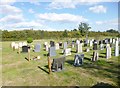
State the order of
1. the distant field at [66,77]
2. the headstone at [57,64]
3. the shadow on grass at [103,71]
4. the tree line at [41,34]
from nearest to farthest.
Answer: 1. the distant field at [66,77]
2. the shadow on grass at [103,71]
3. the headstone at [57,64]
4. the tree line at [41,34]

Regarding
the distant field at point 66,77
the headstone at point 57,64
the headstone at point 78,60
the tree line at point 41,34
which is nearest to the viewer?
the distant field at point 66,77

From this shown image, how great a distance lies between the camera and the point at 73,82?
32.5 ft

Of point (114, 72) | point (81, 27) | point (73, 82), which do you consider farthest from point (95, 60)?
point (81, 27)

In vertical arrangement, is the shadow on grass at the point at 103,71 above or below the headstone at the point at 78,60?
below

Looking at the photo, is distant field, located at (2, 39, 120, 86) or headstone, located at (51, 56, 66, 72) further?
headstone, located at (51, 56, 66, 72)

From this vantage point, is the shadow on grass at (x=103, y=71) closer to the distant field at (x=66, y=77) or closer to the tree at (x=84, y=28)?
the distant field at (x=66, y=77)

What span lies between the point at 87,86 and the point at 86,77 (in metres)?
1.52

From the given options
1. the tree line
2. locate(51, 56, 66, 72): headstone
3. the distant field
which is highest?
the tree line

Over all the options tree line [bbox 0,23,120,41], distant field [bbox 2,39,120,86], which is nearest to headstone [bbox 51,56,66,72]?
distant field [bbox 2,39,120,86]

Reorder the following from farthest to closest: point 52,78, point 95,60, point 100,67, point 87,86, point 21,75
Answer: point 95,60 → point 100,67 → point 21,75 → point 52,78 → point 87,86

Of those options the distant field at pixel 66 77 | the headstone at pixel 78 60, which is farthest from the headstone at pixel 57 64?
the headstone at pixel 78 60

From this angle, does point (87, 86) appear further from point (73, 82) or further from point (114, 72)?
point (114, 72)

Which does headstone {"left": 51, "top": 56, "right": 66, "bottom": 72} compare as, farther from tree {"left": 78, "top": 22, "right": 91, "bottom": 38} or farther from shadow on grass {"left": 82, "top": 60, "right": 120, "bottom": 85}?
tree {"left": 78, "top": 22, "right": 91, "bottom": 38}

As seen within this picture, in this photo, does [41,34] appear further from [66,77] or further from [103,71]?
[66,77]
